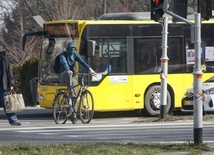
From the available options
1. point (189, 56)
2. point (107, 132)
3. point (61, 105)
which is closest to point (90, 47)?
point (61, 105)

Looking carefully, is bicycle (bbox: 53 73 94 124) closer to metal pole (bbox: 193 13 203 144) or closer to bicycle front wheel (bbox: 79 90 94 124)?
bicycle front wheel (bbox: 79 90 94 124)

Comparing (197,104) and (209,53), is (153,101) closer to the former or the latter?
(209,53)

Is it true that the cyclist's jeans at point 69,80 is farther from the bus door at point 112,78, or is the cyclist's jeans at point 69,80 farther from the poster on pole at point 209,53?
the poster on pole at point 209,53

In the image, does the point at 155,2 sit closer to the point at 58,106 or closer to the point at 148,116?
the point at 58,106

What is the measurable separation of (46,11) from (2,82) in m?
35.8

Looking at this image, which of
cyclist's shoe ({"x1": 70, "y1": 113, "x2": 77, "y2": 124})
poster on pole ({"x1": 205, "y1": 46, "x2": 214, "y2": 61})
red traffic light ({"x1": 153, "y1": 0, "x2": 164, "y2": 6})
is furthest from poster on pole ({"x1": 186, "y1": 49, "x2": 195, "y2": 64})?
red traffic light ({"x1": 153, "y1": 0, "x2": 164, "y2": 6})

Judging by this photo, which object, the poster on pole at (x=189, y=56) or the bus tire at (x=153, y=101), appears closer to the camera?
the bus tire at (x=153, y=101)

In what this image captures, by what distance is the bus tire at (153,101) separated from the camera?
23172mm

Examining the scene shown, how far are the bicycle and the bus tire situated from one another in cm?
397

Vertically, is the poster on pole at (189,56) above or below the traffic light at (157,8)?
below

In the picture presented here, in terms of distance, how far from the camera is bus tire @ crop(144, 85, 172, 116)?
23.2m

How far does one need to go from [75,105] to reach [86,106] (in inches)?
11.5

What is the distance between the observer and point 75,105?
62.6 ft

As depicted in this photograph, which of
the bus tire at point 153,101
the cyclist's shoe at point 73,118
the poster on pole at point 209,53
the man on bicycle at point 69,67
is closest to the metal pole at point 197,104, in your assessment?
the man on bicycle at point 69,67
